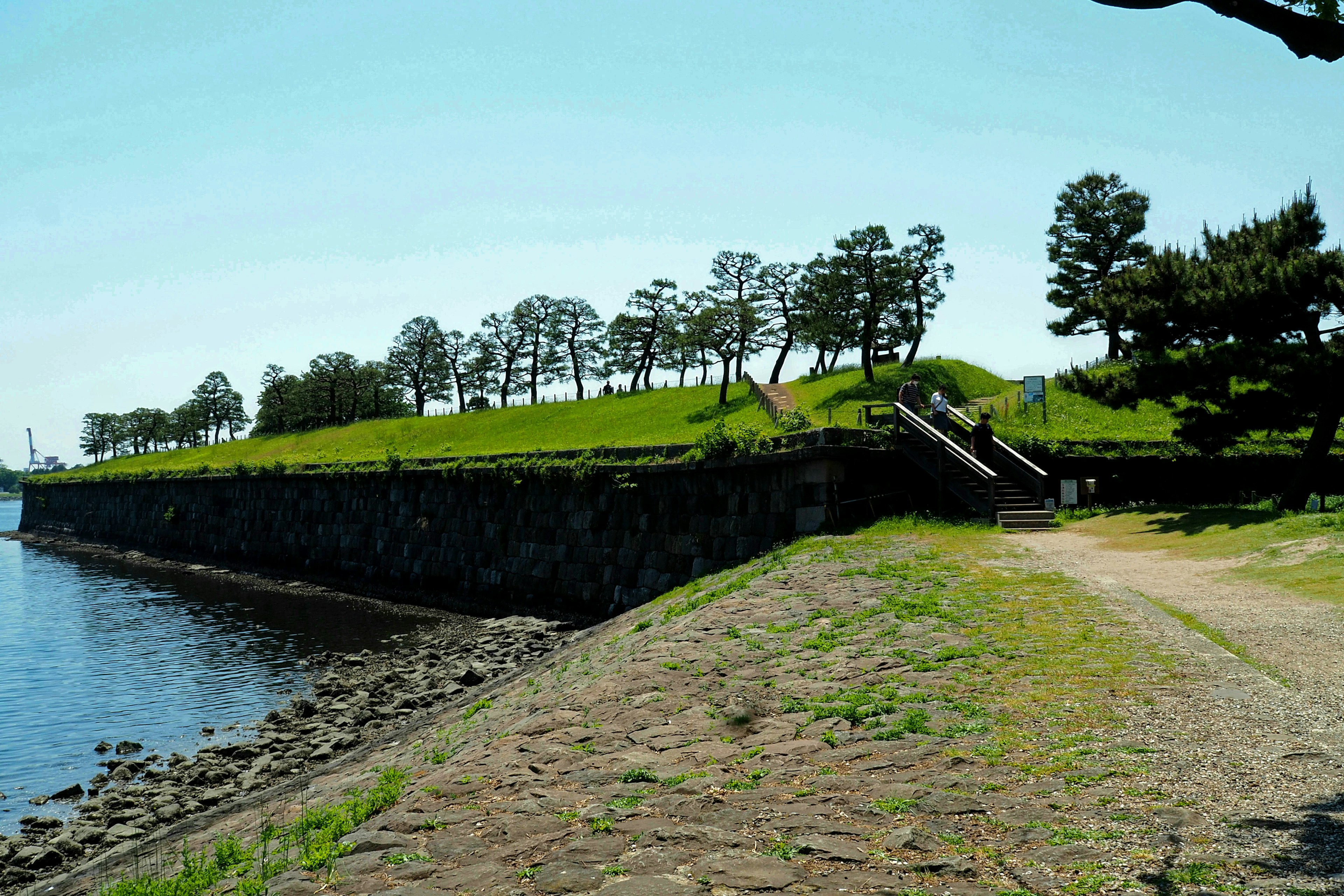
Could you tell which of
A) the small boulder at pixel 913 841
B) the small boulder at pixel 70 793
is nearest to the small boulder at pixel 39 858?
the small boulder at pixel 70 793

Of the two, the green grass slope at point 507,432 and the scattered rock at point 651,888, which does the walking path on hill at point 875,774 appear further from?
the green grass slope at point 507,432

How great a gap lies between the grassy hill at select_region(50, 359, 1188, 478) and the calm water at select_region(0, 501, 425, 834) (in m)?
8.71

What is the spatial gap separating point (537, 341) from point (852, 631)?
65879 mm

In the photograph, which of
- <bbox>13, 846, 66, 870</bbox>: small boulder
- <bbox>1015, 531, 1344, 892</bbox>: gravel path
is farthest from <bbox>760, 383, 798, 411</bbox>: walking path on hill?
<bbox>13, 846, 66, 870</bbox>: small boulder

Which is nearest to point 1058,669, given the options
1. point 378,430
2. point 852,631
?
point 852,631

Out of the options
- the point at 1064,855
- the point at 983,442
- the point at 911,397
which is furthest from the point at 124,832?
the point at 911,397

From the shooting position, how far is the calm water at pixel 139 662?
15.2 meters

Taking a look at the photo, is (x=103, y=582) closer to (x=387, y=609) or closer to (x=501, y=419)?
(x=387, y=609)

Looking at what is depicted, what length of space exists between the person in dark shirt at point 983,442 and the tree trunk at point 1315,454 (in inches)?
208

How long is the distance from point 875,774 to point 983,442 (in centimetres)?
1490

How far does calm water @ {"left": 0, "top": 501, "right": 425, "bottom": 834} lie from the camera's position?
15250 millimetres

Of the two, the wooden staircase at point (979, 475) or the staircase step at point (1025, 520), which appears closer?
the staircase step at point (1025, 520)

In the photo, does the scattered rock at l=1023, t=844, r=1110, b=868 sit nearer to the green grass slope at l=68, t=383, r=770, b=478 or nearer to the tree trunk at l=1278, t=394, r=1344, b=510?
the tree trunk at l=1278, t=394, r=1344, b=510

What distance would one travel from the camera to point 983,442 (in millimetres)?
19922
